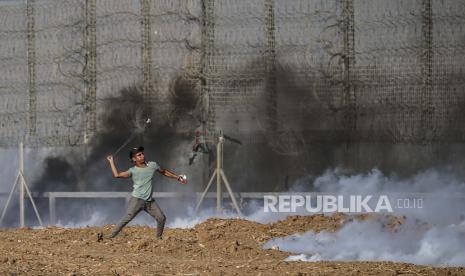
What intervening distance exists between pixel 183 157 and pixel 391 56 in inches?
208

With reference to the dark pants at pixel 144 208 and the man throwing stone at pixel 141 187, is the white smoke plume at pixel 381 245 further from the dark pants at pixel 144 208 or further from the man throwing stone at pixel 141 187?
the man throwing stone at pixel 141 187

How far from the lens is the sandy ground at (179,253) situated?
1451 centimetres

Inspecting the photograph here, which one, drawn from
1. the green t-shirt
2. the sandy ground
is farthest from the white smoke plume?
the green t-shirt

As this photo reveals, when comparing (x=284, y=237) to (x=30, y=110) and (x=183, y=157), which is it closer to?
(x=183, y=157)

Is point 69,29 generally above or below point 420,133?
above

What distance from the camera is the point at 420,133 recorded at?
2314cm

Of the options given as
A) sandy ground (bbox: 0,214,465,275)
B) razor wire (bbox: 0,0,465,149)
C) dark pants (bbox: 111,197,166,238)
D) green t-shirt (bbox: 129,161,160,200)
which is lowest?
sandy ground (bbox: 0,214,465,275)

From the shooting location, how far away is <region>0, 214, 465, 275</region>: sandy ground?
1451 centimetres

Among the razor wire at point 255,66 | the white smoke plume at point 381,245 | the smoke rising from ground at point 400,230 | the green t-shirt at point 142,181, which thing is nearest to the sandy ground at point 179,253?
the white smoke plume at point 381,245

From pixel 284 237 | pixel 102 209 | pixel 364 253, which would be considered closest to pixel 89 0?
pixel 102 209

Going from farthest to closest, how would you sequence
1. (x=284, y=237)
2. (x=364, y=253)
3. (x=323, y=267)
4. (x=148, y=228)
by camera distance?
1. (x=148, y=228)
2. (x=284, y=237)
3. (x=364, y=253)
4. (x=323, y=267)

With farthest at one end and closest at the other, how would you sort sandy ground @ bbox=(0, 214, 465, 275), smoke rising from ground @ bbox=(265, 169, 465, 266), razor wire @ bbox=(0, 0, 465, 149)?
razor wire @ bbox=(0, 0, 465, 149), smoke rising from ground @ bbox=(265, 169, 465, 266), sandy ground @ bbox=(0, 214, 465, 275)

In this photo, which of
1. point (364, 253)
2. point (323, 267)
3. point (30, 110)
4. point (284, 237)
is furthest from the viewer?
point (30, 110)

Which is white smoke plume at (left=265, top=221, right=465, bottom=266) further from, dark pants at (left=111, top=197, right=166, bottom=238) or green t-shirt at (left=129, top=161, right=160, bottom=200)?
green t-shirt at (left=129, top=161, right=160, bottom=200)
